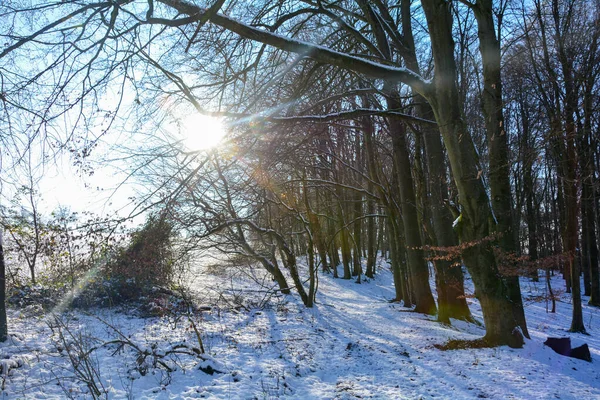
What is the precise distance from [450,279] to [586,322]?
24.4 feet

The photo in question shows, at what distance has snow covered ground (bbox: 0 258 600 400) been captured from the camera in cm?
425

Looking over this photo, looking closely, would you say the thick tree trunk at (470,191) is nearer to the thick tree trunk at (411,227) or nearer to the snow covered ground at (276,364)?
the snow covered ground at (276,364)

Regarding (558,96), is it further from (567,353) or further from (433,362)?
(433,362)

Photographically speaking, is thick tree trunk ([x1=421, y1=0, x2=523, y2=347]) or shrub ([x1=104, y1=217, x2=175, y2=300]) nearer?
thick tree trunk ([x1=421, y1=0, x2=523, y2=347])

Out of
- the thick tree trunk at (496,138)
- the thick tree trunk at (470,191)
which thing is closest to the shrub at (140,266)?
the thick tree trunk at (470,191)

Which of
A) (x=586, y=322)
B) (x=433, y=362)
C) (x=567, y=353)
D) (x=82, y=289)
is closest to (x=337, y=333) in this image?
(x=433, y=362)

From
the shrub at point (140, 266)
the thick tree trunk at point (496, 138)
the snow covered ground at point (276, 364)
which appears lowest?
the snow covered ground at point (276, 364)

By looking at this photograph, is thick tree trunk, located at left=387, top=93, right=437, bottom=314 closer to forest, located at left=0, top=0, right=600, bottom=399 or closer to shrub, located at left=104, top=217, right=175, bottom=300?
forest, located at left=0, top=0, right=600, bottom=399

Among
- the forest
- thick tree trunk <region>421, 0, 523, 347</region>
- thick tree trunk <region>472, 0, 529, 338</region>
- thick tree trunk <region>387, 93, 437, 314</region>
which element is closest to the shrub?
the forest

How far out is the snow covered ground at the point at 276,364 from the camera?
4250 millimetres

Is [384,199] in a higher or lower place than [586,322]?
higher

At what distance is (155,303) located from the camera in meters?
9.20

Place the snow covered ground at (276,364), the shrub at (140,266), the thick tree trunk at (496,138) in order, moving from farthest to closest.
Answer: the shrub at (140,266), the thick tree trunk at (496,138), the snow covered ground at (276,364)

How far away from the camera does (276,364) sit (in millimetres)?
5566
